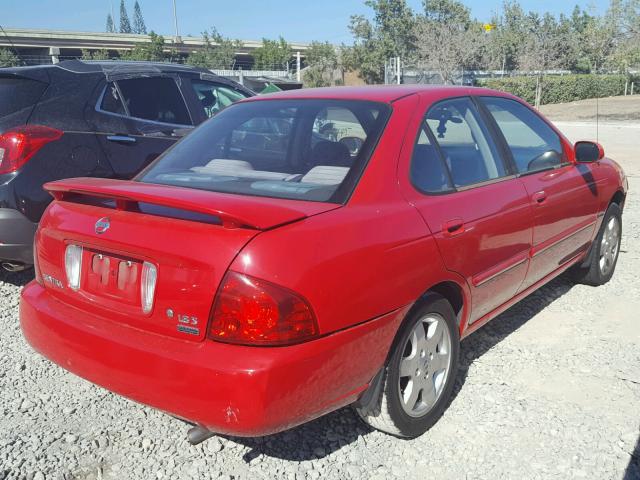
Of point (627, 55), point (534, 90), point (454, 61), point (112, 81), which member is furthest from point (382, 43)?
point (112, 81)

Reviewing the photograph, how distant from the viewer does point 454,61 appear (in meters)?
58.0

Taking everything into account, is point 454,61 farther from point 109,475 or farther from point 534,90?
point 109,475

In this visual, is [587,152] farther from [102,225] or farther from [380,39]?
[380,39]

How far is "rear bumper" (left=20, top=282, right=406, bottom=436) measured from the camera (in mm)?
2219

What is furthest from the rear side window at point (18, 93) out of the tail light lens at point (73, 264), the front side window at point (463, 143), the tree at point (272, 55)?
the tree at point (272, 55)

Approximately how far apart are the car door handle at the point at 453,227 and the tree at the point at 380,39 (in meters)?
75.2

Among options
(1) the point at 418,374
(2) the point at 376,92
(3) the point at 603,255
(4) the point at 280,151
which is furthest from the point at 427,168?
(3) the point at 603,255

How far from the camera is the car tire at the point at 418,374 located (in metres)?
2.75

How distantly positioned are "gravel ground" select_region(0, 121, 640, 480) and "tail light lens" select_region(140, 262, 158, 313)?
0.80 m

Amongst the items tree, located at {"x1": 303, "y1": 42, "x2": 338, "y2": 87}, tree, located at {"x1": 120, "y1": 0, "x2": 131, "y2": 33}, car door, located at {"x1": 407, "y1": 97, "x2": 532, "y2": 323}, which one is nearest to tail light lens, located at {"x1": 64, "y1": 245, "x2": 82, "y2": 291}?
car door, located at {"x1": 407, "y1": 97, "x2": 532, "y2": 323}

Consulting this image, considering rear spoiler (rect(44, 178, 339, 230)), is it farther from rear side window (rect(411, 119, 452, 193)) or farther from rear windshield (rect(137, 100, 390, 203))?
rear side window (rect(411, 119, 452, 193))

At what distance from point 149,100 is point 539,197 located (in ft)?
11.3

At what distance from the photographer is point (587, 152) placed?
4.37 metres

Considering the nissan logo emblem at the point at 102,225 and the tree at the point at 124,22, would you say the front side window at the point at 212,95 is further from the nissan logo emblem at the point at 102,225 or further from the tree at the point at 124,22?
the tree at the point at 124,22
